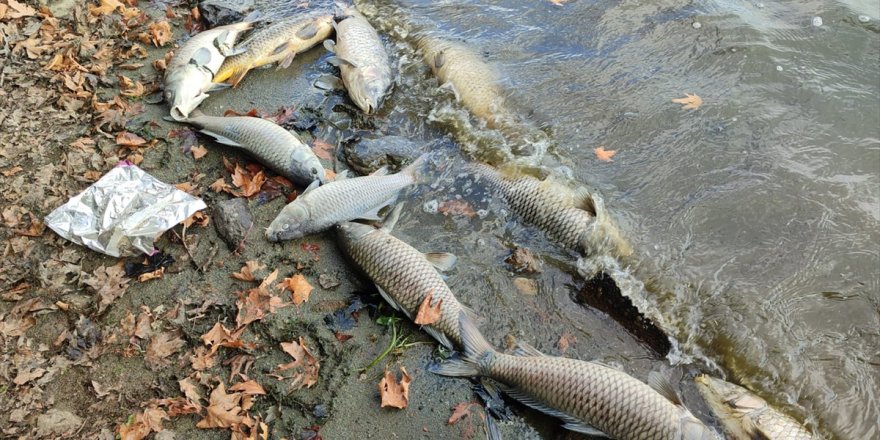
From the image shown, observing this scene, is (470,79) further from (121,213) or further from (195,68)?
(121,213)

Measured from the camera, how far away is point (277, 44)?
687 cm

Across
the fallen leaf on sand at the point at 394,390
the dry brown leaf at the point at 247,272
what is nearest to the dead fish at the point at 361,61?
the dry brown leaf at the point at 247,272

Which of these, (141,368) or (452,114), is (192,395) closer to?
(141,368)

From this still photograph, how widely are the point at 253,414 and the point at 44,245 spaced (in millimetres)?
2447

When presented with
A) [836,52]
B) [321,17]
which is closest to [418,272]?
[321,17]

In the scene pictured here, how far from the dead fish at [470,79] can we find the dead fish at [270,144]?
202 cm

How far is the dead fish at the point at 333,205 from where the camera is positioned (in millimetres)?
4793

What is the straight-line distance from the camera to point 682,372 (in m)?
4.32

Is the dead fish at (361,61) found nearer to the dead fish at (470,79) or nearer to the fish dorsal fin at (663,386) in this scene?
the dead fish at (470,79)

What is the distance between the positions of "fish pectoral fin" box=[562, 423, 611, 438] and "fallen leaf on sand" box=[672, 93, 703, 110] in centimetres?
414

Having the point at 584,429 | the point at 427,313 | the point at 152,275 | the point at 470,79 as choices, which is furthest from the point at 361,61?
the point at 584,429

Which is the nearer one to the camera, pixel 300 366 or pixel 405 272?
pixel 300 366

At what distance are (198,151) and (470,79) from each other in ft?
10.3

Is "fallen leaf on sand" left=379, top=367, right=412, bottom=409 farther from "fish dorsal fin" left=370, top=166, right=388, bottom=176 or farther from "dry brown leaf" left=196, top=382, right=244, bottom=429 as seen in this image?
"fish dorsal fin" left=370, top=166, right=388, bottom=176
